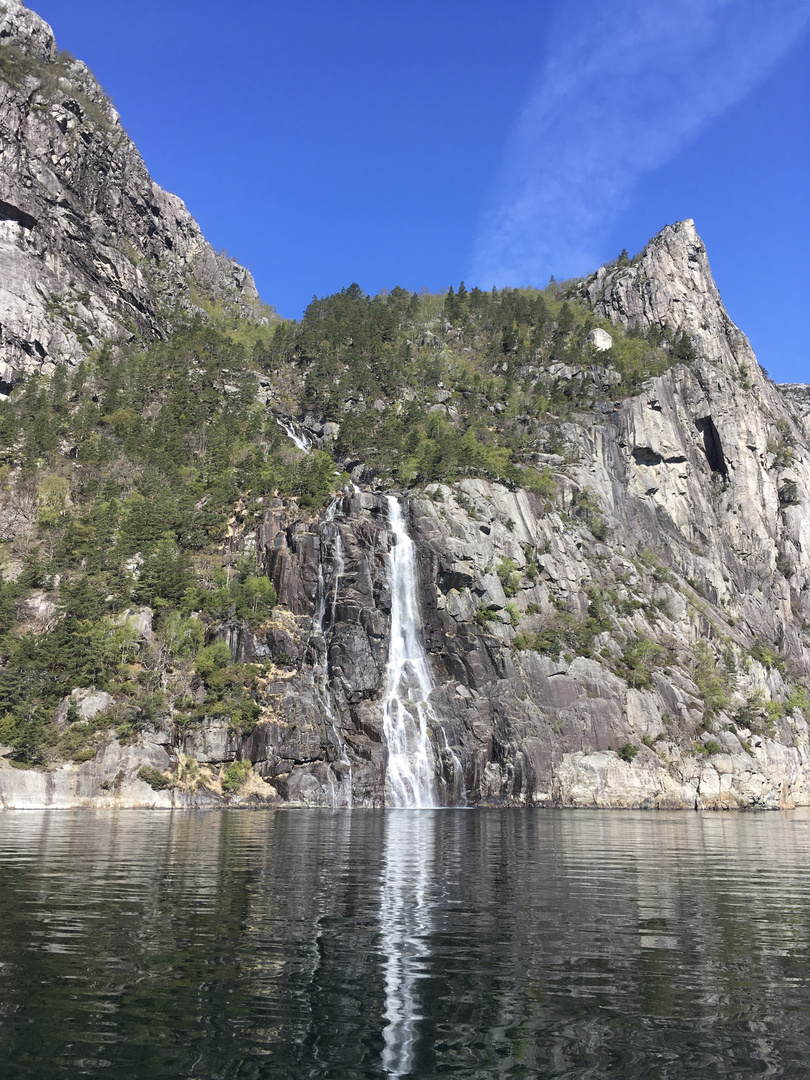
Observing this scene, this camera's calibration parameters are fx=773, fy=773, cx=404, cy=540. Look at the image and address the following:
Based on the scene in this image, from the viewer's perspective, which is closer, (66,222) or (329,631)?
(329,631)

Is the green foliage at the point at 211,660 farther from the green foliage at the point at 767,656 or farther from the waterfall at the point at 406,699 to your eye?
the green foliage at the point at 767,656

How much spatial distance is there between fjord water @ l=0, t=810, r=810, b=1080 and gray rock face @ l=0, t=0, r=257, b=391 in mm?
106885

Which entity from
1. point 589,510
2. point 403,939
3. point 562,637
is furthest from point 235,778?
point 589,510

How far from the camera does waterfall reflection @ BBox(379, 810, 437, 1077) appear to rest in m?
8.27

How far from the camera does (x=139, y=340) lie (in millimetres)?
130750

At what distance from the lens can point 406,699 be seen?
73375 mm

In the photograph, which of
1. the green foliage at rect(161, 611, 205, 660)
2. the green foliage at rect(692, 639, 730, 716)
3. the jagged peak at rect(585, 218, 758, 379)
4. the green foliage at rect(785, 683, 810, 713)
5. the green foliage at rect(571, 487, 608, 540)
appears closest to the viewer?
the green foliage at rect(161, 611, 205, 660)

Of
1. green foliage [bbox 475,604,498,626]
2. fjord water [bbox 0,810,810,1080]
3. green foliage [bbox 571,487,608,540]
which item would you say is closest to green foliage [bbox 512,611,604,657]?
green foliage [bbox 475,604,498,626]

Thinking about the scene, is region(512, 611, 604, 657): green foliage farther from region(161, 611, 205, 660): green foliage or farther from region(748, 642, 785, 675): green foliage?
region(748, 642, 785, 675): green foliage

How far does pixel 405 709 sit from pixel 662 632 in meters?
43.3

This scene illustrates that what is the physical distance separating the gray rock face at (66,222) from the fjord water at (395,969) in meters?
107

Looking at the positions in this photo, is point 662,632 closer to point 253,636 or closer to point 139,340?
point 253,636

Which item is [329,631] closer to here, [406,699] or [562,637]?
[406,699]

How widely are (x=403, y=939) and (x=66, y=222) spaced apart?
13887cm
